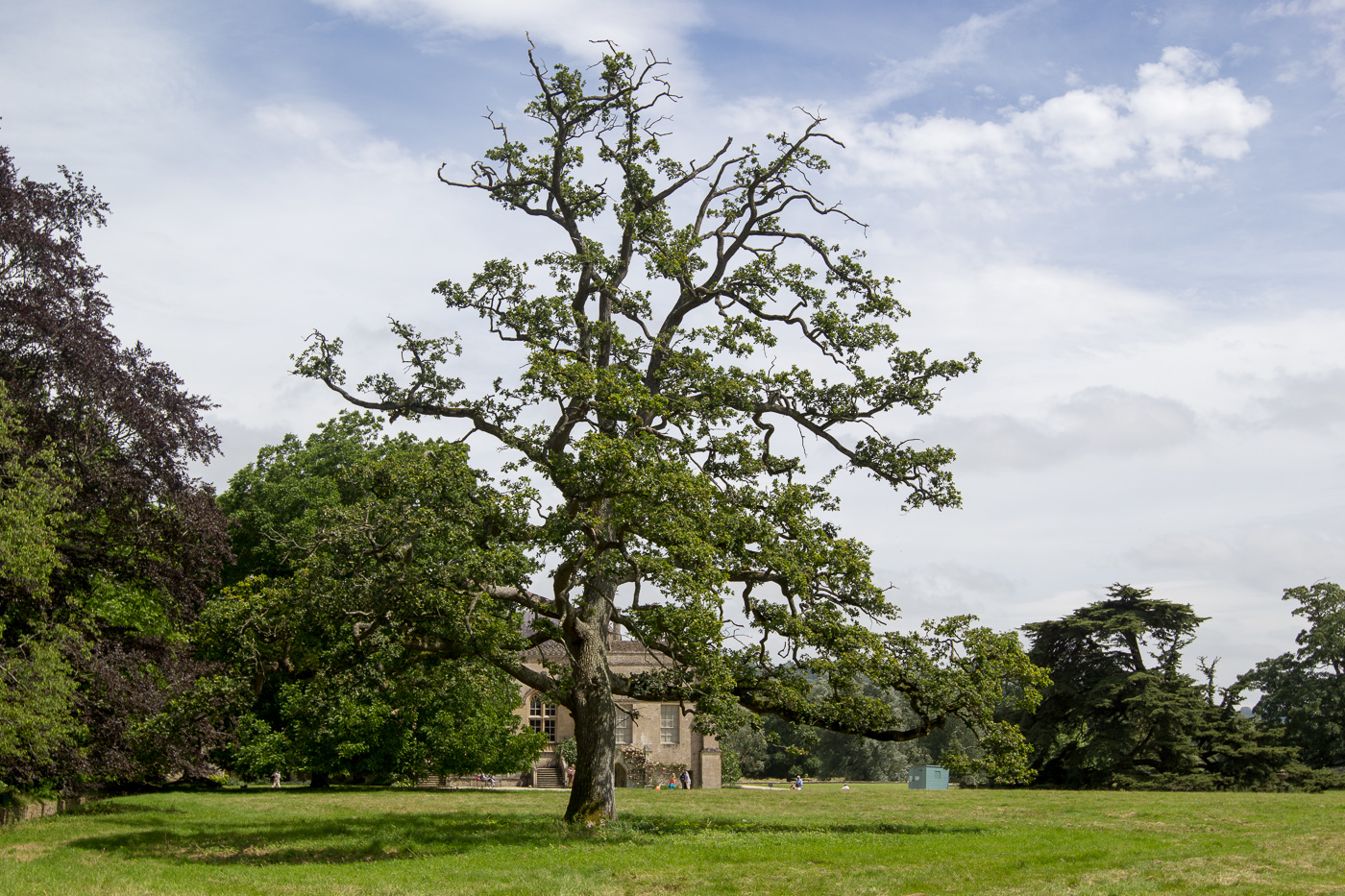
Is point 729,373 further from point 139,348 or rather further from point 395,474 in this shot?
point 139,348

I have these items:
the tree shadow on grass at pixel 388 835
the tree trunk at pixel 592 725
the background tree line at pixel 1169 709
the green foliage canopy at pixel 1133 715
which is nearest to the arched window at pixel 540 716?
the background tree line at pixel 1169 709

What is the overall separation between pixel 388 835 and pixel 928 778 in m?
28.1

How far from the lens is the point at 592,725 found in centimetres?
1881

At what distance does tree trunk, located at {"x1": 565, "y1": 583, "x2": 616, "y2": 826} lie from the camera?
18.7 meters

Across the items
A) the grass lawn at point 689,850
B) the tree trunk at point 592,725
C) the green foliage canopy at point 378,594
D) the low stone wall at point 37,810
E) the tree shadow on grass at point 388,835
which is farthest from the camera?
the low stone wall at point 37,810

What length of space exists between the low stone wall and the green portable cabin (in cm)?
2971

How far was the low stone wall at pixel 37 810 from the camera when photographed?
A: 20469mm

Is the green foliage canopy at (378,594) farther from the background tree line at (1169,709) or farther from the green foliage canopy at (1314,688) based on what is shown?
the green foliage canopy at (1314,688)

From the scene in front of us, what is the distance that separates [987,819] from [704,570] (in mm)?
10034

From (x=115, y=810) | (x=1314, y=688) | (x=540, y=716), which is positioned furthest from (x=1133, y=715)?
(x=115, y=810)

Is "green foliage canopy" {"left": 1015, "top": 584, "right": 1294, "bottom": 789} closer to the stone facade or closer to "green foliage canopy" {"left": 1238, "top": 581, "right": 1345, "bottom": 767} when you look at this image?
"green foliage canopy" {"left": 1238, "top": 581, "right": 1345, "bottom": 767}

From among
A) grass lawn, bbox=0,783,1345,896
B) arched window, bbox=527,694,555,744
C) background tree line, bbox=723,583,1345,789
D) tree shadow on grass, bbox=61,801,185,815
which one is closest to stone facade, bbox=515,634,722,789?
arched window, bbox=527,694,555,744

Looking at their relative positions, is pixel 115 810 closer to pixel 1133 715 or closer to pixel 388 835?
pixel 388 835

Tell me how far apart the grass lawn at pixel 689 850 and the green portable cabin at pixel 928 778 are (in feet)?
52.1
